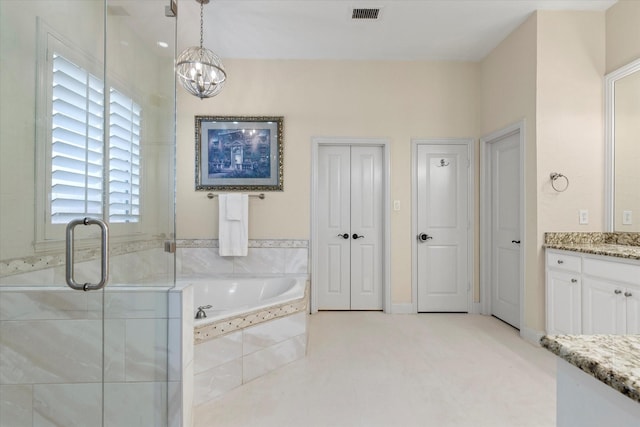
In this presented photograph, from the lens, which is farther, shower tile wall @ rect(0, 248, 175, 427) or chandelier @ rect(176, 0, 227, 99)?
chandelier @ rect(176, 0, 227, 99)

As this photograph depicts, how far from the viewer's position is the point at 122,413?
1.33m

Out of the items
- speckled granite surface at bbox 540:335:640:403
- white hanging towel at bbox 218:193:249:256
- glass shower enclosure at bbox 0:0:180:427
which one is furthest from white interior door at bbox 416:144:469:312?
speckled granite surface at bbox 540:335:640:403

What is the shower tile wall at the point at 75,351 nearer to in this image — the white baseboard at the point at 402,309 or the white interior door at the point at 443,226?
the white baseboard at the point at 402,309

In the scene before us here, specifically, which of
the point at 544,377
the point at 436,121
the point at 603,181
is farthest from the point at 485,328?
the point at 436,121

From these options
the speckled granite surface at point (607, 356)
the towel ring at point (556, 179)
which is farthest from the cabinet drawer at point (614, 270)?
the speckled granite surface at point (607, 356)

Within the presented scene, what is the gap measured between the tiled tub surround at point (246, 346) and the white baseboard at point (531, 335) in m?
1.92

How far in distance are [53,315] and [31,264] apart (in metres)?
0.24

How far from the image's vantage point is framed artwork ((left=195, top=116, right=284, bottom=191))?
3.34 meters

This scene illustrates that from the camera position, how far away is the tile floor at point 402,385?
5.44 ft

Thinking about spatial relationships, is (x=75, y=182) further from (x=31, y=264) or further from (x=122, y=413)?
(x=122, y=413)

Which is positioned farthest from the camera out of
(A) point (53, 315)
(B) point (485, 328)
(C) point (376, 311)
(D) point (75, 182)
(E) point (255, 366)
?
(C) point (376, 311)

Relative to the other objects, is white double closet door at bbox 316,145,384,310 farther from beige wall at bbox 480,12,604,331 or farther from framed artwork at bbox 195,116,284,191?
beige wall at bbox 480,12,604,331

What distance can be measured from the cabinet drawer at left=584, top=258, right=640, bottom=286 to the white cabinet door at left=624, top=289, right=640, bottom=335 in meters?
0.06

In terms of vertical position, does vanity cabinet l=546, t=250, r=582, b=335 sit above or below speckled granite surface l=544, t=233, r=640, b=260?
below
